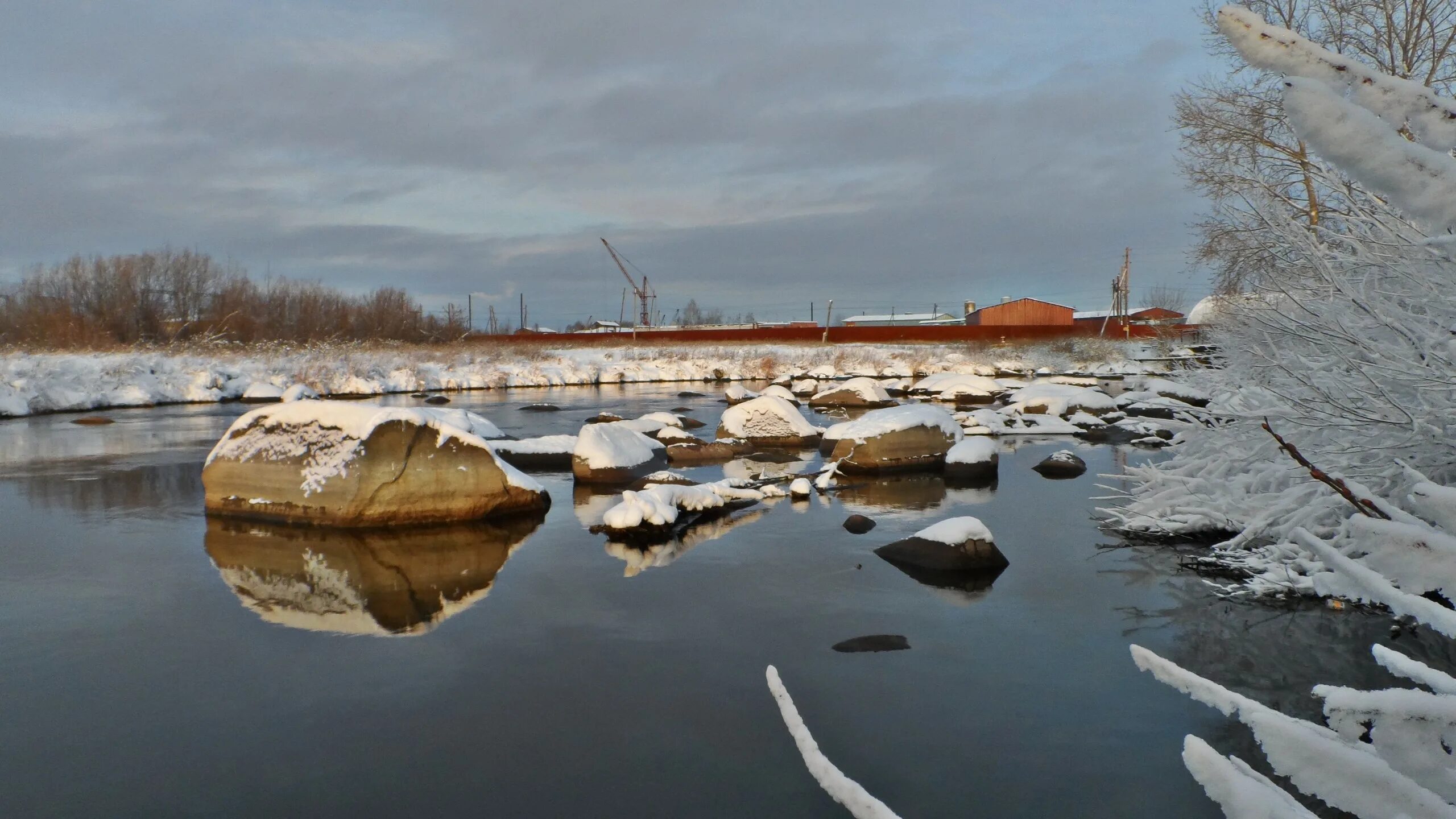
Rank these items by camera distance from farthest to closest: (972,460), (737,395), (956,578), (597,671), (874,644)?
(737,395), (972,460), (956,578), (874,644), (597,671)

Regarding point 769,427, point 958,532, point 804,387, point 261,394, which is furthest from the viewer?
point 804,387

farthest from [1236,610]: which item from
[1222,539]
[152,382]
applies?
[152,382]

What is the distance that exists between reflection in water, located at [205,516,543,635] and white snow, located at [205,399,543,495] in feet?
2.30

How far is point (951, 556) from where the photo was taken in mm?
8562

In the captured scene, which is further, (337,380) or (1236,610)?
(337,380)

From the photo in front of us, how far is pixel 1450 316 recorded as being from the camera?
4281 mm

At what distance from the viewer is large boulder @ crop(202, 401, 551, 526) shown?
10.2 meters

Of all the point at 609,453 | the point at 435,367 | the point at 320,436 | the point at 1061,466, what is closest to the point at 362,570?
the point at 320,436

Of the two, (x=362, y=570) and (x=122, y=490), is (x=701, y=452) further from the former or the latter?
(x=122, y=490)

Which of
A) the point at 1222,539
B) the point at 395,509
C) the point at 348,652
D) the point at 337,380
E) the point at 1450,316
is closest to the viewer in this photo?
the point at 1450,316

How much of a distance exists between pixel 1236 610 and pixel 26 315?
5154 cm

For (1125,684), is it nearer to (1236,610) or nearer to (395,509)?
(1236,610)

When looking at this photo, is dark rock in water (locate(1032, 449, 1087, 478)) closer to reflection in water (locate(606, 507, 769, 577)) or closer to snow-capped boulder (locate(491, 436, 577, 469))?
reflection in water (locate(606, 507, 769, 577))

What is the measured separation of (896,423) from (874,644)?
8529 mm
